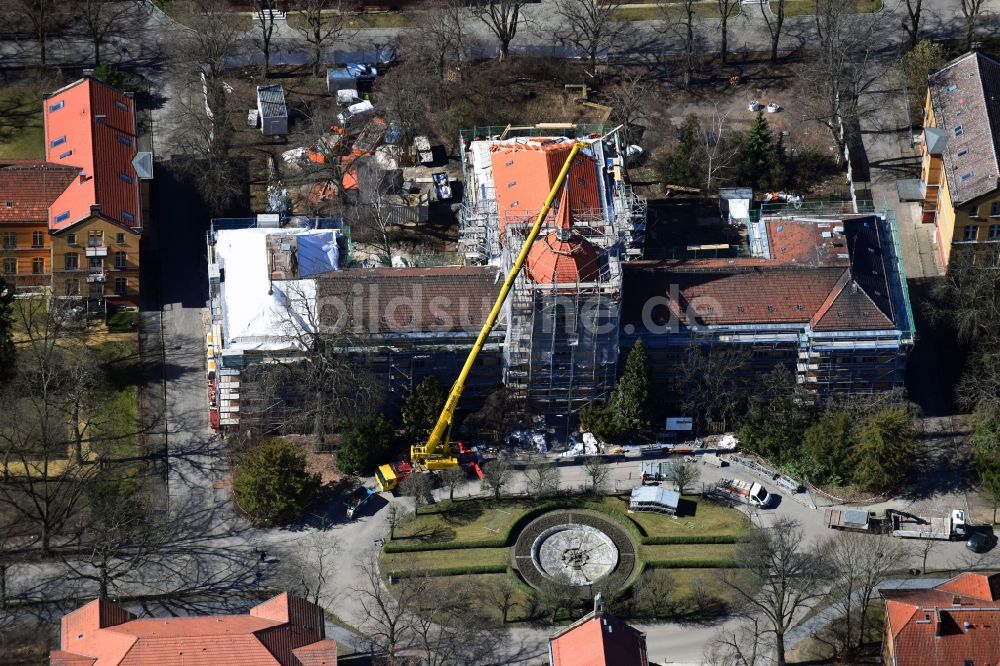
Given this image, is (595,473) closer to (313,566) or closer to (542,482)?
(542,482)

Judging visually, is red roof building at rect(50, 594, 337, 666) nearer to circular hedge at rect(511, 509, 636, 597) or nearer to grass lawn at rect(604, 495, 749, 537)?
circular hedge at rect(511, 509, 636, 597)

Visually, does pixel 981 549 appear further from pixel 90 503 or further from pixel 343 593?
pixel 90 503

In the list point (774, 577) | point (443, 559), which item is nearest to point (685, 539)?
point (774, 577)

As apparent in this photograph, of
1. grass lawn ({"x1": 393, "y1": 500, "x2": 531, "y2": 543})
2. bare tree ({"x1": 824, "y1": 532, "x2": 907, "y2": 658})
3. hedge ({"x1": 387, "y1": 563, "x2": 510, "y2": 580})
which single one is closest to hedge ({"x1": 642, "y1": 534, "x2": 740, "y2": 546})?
bare tree ({"x1": 824, "y1": 532, "x2": 907, "y2": 658})

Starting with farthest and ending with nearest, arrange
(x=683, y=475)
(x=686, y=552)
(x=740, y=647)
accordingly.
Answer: (x=683, y=475)
(x=686, y=552)
(x=740, y=647)

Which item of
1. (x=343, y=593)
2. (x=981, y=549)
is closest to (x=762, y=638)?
(x=981, y=549)

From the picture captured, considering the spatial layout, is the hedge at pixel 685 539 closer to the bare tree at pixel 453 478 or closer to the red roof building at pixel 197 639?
the bare tree at pixel 453 478
